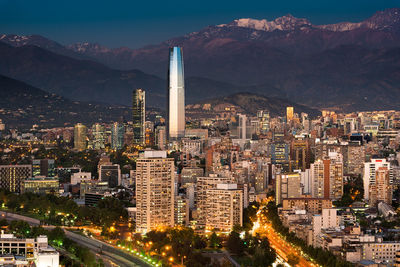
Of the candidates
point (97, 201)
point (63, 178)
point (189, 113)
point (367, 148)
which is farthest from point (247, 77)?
point (97, 201)

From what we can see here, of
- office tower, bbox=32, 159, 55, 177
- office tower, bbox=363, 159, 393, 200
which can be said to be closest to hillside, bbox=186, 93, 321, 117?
office tower, bbox=32, 159, 55, 177

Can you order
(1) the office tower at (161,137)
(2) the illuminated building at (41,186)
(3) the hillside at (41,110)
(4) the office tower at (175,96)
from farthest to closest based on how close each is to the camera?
(3) the hillside at (41,110) < (4) the office tower at (175,96) < (1) the office tower at (161,137) < (2) the illuminated building at (41,186)

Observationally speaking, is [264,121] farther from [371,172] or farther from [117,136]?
[371,172]

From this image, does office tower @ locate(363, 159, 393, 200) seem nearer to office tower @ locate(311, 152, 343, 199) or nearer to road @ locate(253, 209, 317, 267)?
office tower @ locate(311, 152, 343, 199)

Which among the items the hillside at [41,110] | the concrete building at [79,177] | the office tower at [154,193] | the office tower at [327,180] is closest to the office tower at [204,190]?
the office tower at [154,193]

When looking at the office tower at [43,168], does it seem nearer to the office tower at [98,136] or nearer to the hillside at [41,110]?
the office tower at [98,136]

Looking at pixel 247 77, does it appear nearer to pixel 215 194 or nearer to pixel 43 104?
pixel 43 104
